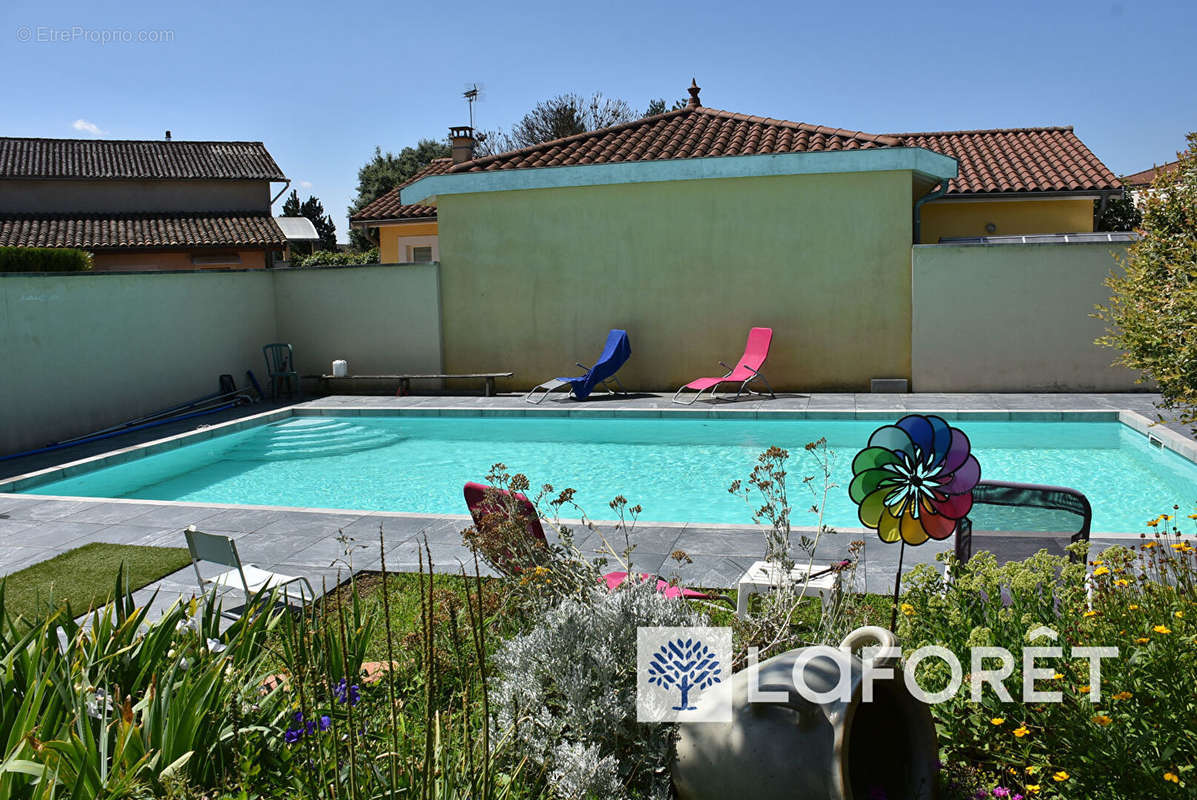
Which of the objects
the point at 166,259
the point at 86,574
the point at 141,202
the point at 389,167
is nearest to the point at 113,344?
the point at 86,574

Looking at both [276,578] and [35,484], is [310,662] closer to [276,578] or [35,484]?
[276,578]

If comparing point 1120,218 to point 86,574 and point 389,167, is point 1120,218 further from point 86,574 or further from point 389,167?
point 389,167

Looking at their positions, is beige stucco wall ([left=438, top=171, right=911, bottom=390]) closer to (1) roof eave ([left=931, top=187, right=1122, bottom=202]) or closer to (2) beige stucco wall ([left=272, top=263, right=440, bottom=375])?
(2) beige stucco wall ([left=272, top=263, right=440, bottom=375])

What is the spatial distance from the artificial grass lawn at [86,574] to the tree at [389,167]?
4698cm

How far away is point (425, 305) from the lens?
15070mm

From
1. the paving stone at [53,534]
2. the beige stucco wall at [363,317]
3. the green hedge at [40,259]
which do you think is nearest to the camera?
the paving stone at [53,534]

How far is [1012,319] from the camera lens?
42.0ft

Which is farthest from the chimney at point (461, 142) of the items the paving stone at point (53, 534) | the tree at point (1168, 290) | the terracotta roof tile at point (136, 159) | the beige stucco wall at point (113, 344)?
the tree at point (1168, 290)

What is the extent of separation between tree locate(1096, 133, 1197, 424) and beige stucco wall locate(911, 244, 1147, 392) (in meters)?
6.27

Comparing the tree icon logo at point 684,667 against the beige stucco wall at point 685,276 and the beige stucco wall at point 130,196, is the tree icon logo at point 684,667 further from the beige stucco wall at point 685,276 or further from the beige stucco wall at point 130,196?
the beige stucco wall at point 130,196

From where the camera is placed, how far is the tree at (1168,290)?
5609mm

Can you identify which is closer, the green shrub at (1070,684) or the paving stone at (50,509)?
the green shrub at (1070,684)

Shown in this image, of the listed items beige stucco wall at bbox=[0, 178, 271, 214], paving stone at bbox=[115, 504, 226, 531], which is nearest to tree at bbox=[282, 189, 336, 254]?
beige stucco wall at bbox=[0, 178, 271, 214]

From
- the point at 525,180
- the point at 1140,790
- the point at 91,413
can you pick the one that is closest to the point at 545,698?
the point at 1140,790
